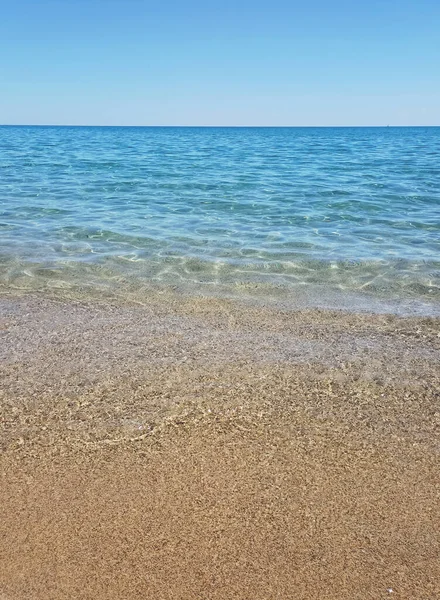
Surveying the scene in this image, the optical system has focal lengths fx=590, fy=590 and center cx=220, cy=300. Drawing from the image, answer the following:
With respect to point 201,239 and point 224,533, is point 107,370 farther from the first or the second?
point 201,239

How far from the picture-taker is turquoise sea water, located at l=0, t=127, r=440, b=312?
6664mm

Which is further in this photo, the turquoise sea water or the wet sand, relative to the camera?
the turquoise sea water

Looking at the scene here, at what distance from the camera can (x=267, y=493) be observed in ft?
9.12

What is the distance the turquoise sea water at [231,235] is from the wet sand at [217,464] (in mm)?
1752

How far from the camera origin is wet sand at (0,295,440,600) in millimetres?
2318

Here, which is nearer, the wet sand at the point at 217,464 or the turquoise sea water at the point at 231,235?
the wet sand at the point at 217,464

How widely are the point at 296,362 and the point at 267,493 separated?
1662mm

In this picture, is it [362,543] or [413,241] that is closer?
[362,543]

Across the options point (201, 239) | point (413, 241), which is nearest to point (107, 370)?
point (201, 239)

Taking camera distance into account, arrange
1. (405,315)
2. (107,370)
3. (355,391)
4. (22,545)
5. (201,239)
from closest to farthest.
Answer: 1. (22,545)
2. (355,391)
3. (107,370)
4. (405,315)
5. (201,239)

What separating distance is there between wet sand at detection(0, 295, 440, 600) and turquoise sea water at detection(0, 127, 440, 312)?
1.75 metres

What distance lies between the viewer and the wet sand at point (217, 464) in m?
2.32

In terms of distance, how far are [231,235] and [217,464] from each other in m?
6.44

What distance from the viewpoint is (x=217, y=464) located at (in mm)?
3000
